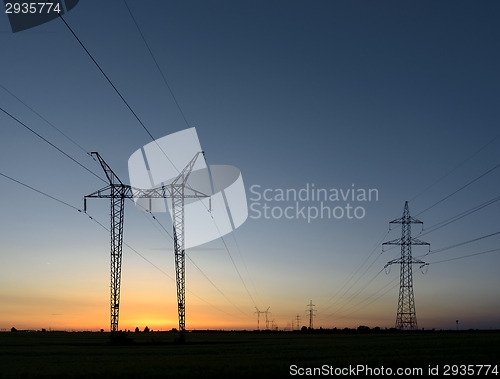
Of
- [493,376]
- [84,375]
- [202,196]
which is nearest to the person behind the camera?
[493,376]

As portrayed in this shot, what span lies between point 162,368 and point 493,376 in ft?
74.7

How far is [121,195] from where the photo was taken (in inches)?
3177

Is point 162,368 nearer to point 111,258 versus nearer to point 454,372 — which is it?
point 454,372

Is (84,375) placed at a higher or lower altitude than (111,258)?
lower

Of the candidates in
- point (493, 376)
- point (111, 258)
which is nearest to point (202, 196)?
point (111, 258)

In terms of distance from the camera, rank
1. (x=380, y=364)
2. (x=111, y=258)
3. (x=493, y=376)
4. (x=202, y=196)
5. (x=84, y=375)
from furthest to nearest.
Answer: (x=111, y=258) < (x=202, y=196) < (x=380, y=364) < (x=84, y=375) < (x=493, y=376)

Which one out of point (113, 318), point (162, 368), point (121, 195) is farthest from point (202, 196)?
point (162, 368)

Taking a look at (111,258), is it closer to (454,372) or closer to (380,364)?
(380,364)

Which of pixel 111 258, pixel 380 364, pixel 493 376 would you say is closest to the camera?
pixel 493 376

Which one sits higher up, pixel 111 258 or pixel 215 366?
pixel 111 258

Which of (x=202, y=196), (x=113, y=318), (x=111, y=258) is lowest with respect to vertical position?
(x=113, y=318)

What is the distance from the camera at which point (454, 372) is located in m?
35.2

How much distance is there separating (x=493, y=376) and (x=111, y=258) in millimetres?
62964

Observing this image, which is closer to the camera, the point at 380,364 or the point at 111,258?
the point at 380,364
